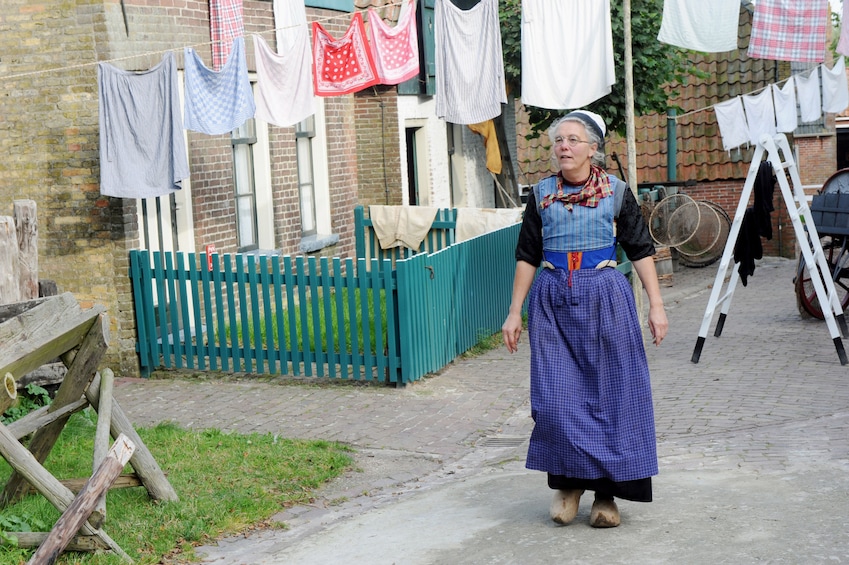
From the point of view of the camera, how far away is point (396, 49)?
37.9 ft

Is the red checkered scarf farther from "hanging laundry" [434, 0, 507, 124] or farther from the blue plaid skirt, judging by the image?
"hanging laundry" [434, 0, 507, 124]

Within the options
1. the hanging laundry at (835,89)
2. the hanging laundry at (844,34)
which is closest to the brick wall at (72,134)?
the hanging laundry at (844,34)

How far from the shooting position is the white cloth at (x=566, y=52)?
36.4ft

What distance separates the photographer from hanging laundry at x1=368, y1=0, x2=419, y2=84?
11.4m

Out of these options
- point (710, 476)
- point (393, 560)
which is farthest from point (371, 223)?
point (393, 560)

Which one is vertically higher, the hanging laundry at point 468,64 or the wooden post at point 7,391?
the hanging laundry at point 468,64

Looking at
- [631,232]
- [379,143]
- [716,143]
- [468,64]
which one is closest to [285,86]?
[468,64]

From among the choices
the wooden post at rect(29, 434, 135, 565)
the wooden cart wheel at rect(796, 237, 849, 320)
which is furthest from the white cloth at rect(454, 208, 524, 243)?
the wooden post at rect(29, 434, 135, 565)

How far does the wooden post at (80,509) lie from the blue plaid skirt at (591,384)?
194 centimetres

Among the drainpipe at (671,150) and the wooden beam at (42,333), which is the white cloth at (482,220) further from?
A: the drainpipe at (671,150)

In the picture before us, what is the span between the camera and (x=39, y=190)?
1042cm

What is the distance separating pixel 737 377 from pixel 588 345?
15.3ft

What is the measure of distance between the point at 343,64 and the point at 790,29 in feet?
14.8

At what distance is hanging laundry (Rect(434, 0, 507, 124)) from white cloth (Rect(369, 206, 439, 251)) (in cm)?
205
